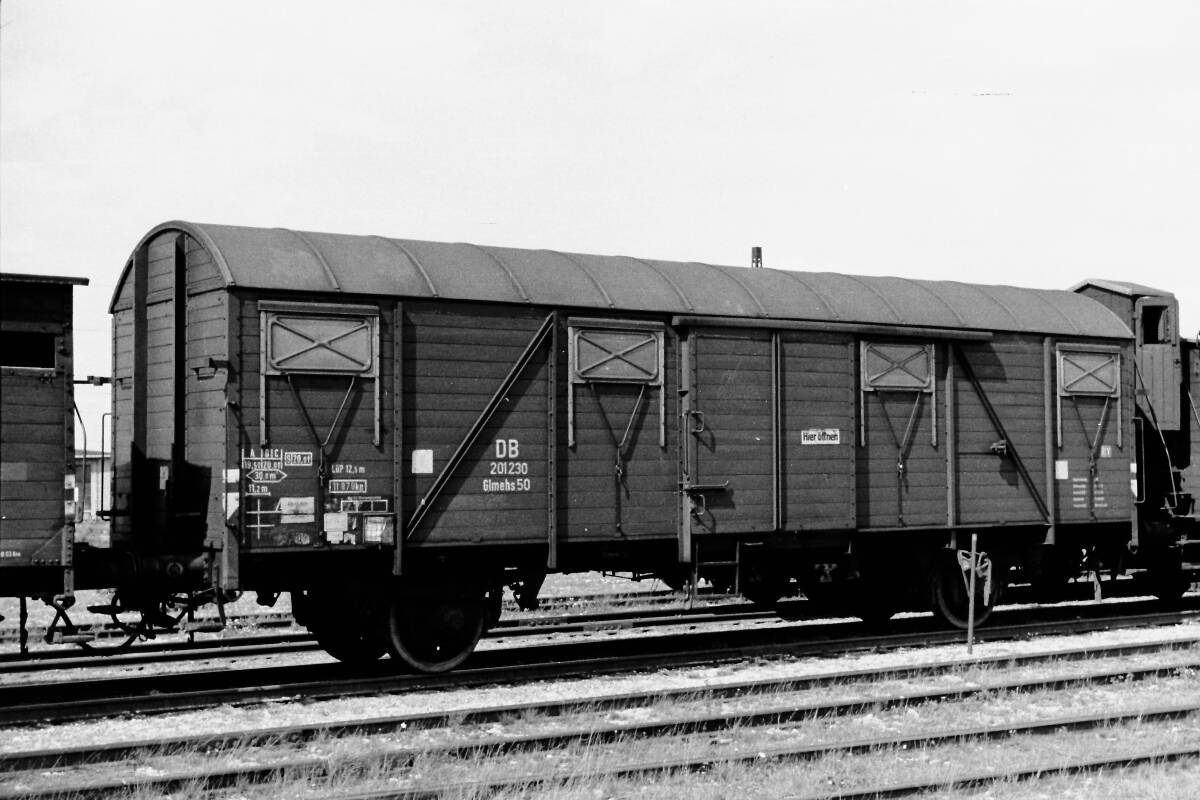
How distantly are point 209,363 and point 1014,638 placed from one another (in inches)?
390

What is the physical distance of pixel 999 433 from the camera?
1656 centimetres

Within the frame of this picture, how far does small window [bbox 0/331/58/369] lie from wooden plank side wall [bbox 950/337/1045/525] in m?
10.3

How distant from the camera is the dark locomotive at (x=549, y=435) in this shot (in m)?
12.4

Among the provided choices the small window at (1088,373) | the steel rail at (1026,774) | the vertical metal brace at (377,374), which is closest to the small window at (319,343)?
the vertical metal brace at (377,374)

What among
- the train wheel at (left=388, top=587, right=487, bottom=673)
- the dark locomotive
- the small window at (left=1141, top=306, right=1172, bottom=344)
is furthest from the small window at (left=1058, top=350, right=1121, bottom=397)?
the train wheel at (left=388, top=587, right=487, bottom=673)

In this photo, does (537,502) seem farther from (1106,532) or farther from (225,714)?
(1106,532)

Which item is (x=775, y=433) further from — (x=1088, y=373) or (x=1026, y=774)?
(x=1026, y=774)

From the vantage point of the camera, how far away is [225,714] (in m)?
11.3

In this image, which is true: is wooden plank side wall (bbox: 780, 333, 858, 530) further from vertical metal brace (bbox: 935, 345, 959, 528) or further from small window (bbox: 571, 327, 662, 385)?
small window (bbox: 571, 327, 662, 385)

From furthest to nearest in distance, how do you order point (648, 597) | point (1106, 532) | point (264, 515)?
point (648, 597), point (1106, 532), point (264, 515)

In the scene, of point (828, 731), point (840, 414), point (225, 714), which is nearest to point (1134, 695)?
point (828, 731)

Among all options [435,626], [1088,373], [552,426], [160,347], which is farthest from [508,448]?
[1088,373]

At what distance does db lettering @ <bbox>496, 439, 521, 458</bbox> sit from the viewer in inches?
528

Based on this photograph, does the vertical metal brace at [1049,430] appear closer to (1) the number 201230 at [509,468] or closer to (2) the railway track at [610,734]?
(2) the railway track at [610,734]
